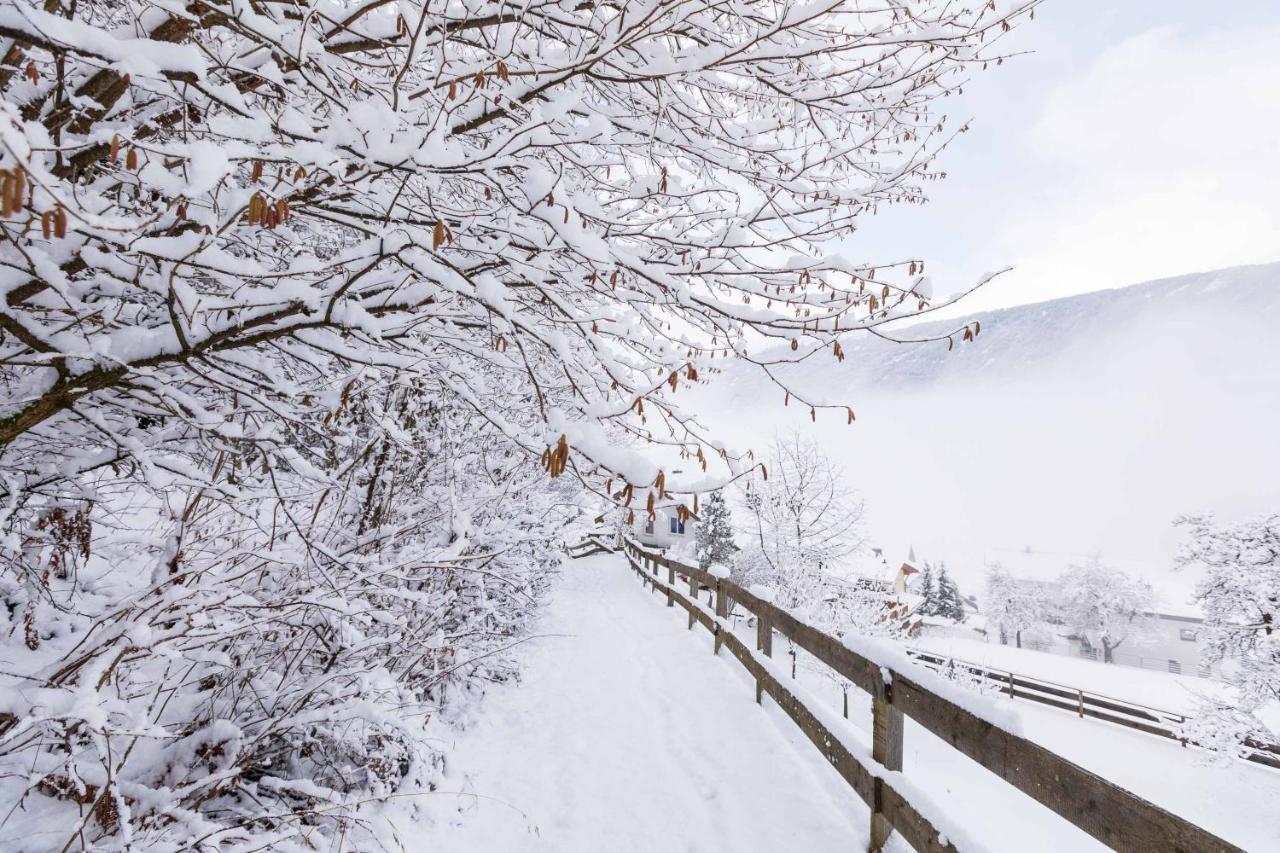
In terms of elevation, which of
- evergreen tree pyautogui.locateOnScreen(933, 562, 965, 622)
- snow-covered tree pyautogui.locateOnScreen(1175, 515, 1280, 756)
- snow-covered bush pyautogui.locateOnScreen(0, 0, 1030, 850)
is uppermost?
→ snow-covered bush pyautogui.locateOnScreen(0, 0, 1030, 850)

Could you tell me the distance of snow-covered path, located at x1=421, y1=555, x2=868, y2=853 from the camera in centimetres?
311

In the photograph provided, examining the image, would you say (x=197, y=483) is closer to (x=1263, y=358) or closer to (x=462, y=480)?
(x=462, y=480)

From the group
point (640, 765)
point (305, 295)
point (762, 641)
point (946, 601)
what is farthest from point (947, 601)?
point (305, 295)

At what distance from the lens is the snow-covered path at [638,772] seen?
10.2ft

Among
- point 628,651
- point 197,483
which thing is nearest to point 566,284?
point 197,483

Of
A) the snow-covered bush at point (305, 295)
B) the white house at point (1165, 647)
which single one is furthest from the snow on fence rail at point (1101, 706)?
the white house at point (1165, 647)

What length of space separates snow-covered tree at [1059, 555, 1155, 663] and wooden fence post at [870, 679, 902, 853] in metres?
77.2

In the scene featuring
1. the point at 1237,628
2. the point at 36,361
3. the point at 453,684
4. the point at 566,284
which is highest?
the point at 566,284

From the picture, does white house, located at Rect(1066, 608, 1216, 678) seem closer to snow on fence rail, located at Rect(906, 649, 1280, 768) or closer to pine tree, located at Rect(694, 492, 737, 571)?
snow on fence rail, located at Rect(906, 649, 1280, 768)

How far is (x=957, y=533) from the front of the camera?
138 metres

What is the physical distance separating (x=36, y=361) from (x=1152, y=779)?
25470 millimetres

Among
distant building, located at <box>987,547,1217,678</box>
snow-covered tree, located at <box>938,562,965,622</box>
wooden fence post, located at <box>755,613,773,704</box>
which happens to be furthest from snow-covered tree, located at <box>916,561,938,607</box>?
wooden fence post, located at <box>755,613,773,704</box>

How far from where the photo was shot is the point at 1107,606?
60438mm

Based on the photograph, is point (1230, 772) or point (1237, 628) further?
point (1230, 772)
